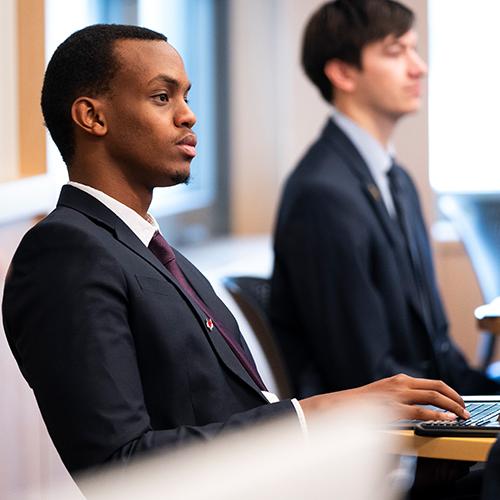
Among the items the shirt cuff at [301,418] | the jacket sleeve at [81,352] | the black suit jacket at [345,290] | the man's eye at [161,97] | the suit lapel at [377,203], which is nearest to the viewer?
the jacket sleeve at [81,352]

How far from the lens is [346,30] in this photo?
3396mm

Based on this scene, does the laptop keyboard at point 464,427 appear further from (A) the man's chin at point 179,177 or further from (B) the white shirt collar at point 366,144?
(B) the white shirt collar at point 366,144

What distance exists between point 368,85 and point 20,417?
1.31 m

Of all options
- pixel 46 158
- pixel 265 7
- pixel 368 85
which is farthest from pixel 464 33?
pixel 46 158

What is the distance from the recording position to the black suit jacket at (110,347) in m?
1.54

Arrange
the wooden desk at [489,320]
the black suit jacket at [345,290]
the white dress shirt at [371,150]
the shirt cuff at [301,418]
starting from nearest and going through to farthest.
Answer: the shirt cuff at [301,418] → the wooden desk at [489,320] → the black suit jacket at [345,290] → the white dress shirt at [371,150]

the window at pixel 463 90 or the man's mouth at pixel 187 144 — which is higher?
the man's mouth at pixel 187 144

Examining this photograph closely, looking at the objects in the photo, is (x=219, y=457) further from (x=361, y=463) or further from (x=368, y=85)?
(x=368, y=85)

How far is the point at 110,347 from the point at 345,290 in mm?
1356

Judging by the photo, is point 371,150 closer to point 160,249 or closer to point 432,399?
point 160,249

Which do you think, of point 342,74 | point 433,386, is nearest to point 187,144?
point 433,386

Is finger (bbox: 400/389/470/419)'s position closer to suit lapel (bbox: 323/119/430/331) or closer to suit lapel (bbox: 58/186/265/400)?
suit lapel (bbox: 58/186/265/400)

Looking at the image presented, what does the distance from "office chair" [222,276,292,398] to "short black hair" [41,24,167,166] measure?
106 centimetres

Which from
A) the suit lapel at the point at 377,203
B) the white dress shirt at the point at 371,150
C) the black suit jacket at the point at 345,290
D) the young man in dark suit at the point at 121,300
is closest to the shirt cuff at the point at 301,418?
the young man in dark suit at the point at 121,300
